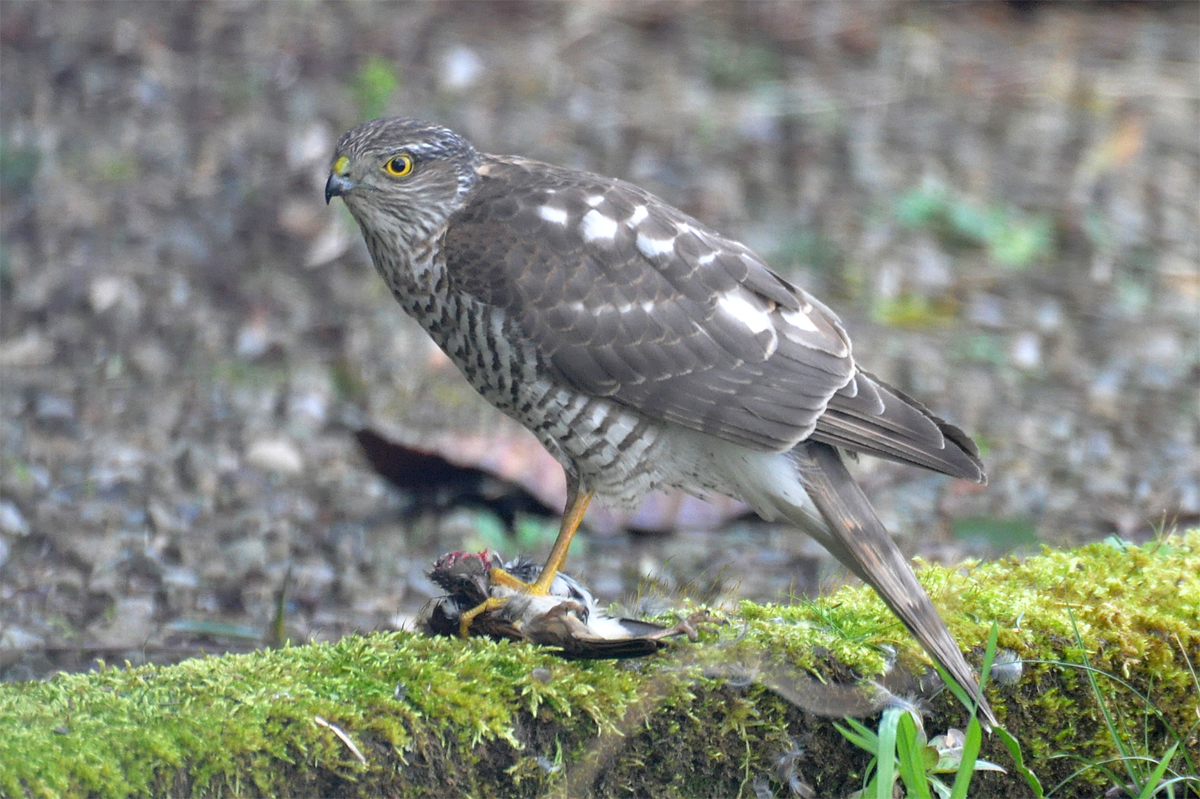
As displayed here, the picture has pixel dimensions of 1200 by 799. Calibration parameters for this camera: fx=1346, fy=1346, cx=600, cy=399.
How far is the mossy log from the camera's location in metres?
2.41

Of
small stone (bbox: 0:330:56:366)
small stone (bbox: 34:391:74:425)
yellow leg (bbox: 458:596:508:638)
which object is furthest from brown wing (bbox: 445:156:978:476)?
small stone (bbox: 0:330:56:366)

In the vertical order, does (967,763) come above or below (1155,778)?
above

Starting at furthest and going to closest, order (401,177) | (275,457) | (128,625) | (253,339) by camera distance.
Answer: (253,339) → (275,457) → (128,625) → (401,177)

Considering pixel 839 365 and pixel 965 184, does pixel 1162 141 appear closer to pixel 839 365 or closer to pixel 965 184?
pixel 965 184

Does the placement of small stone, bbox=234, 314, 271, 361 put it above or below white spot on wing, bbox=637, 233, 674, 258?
below

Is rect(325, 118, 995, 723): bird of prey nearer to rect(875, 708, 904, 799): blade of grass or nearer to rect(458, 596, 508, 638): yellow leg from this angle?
rect(458, 596, 508, 638): yellow leg

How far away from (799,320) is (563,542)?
0.82m

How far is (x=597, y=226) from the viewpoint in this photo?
3385 millimetres

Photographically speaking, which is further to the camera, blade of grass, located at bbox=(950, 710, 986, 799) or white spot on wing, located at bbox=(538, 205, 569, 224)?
white spot on wing, located at bbox=(538, 205, 569, 224)

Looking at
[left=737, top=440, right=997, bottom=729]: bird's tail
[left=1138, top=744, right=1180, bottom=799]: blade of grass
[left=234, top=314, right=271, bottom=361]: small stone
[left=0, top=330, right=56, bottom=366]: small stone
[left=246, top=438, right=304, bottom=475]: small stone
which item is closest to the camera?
[left=1138, top=744, right=1180, bottom=799]: blade of grass

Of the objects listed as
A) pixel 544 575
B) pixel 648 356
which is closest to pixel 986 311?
pixel 648 356

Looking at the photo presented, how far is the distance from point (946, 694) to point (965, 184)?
5.36 metres

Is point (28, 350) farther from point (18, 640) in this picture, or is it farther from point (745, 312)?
point (745, 312)

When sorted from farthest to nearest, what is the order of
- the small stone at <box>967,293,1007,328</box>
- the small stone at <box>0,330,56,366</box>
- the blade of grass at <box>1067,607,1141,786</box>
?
1. the small stone at <box>967,293,1007,328</box>
2. the small stone at <box>0,330,56,366</box>
3. the blade of grass at <box>1067,607,1141,786</box>
